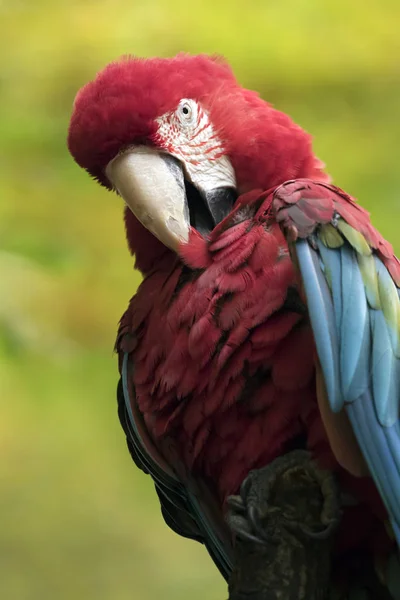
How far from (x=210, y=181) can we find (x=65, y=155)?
2.82 feet

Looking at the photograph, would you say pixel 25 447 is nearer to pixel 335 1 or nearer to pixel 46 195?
pixel 46 195

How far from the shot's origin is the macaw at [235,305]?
976mm

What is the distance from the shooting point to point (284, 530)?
36.5 inches

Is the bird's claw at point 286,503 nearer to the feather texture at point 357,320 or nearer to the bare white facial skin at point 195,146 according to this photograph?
the feather texture at point 357,320

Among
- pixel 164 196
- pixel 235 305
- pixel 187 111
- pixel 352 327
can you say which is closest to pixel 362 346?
pixel 352 327

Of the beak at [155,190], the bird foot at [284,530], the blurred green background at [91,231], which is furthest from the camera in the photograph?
the blurred green background at [91,231]

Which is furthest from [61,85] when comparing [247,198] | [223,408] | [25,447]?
[223,408]

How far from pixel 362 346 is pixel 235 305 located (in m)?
0.17

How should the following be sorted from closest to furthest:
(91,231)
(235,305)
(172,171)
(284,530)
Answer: (284,530) < (235,305) < (172,171) < (91,231)

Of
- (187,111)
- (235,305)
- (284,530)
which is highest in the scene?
(187,111)

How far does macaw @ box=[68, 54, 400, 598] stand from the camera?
98 cm

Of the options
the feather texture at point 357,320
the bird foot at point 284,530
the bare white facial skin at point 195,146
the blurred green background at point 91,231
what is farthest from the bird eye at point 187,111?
the blurred green background at point 91,231

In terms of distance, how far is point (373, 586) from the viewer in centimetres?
106

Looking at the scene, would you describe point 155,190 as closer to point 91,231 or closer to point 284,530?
point 284,530
